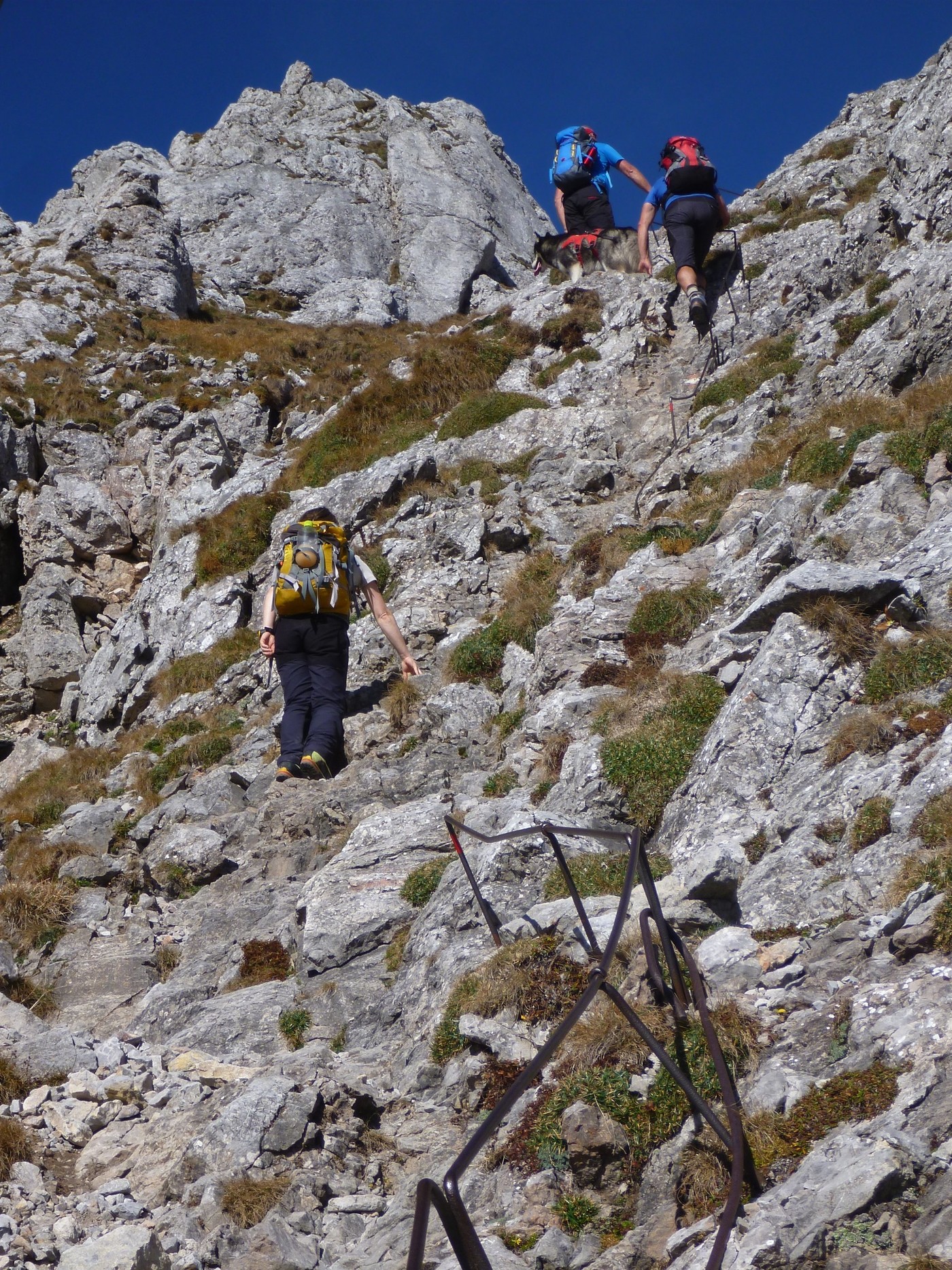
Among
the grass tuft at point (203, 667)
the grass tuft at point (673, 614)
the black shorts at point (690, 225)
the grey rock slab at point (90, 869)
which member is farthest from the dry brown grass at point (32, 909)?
the black shorts at point (690, 225)

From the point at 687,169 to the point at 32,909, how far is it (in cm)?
1570

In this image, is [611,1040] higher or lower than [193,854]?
lower

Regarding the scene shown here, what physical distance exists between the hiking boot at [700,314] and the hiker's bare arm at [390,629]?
7.90 metres

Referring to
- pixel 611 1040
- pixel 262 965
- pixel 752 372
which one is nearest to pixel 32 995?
pixel 262 965

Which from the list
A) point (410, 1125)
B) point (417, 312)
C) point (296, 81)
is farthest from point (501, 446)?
point (296, 81)

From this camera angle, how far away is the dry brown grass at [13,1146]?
17.1 ft

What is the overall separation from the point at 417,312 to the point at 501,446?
92.4ft

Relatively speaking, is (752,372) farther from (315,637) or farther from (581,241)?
(315,637)

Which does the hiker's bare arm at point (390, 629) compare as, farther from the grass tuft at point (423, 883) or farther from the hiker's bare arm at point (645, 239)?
the hiker's bare arm at point (645, 239)

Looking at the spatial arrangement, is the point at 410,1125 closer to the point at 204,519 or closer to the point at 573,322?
the point at 204,519

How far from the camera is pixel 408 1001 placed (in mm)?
6449

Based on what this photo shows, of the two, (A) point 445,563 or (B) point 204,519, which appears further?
(B) point 204,519

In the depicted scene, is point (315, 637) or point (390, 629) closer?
point (315, 637)

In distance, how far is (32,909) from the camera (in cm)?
973
